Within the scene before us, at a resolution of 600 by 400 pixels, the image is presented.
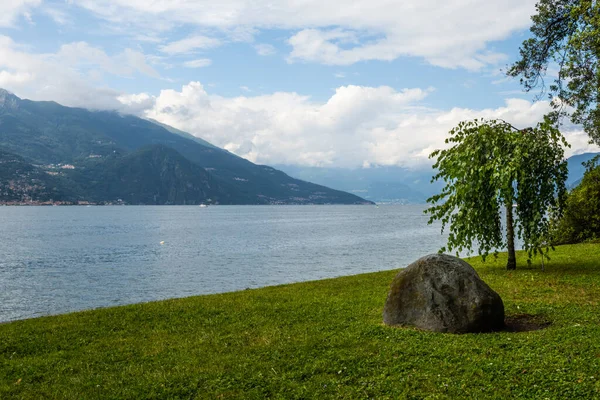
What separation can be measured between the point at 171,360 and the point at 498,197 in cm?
1708

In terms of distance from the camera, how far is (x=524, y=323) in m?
15.7

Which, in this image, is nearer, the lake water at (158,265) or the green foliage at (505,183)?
the green foliage at (505,183)

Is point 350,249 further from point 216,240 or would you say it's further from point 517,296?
point 517,296

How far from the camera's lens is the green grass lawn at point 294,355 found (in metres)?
10.2

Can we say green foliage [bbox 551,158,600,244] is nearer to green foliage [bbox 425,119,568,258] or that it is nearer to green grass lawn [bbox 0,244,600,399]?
green foliage [bbox 425,119,568,258]

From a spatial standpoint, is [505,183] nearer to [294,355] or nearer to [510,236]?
[510,236]

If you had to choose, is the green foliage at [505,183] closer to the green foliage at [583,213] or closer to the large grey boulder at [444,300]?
the large grey boulder at [444,300]

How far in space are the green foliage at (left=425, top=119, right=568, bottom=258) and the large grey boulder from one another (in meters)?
7.63

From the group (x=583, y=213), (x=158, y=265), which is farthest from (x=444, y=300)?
(x=158, y=265)

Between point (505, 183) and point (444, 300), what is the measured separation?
359 inches

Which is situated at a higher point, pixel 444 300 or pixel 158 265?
pixel 444 300

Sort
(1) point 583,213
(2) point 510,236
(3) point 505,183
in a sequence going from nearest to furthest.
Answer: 1. (3) point 505,183
2. (2) point 510,236
3. (1) point 583,213

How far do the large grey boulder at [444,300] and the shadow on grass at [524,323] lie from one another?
0.61m

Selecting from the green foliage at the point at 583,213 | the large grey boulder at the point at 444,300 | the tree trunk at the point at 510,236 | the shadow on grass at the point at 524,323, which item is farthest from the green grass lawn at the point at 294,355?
the green foliage at the point at 583,213
